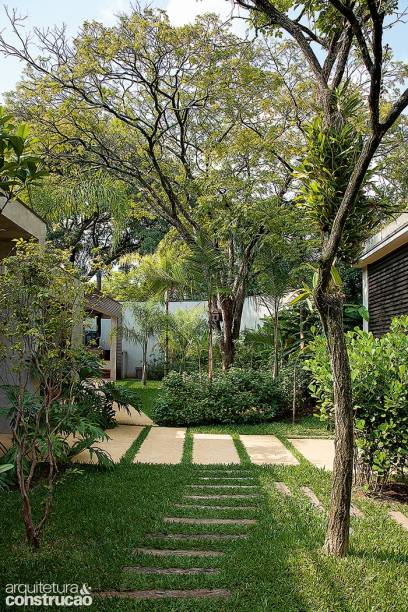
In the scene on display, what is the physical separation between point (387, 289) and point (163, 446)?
458cm

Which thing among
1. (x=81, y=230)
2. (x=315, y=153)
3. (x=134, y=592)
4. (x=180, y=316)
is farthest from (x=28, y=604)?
(x=81, y=230)

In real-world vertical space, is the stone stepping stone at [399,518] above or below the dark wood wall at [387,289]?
below

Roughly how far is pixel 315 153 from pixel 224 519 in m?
2.73

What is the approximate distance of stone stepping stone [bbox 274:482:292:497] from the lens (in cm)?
499

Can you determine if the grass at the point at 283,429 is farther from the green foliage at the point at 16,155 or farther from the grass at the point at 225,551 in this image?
the green foliage at the point at 16,155

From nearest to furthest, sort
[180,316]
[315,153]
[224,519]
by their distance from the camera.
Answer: [315,153] < [224,519] < [180,316]

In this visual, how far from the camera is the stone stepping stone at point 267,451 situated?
647 cm

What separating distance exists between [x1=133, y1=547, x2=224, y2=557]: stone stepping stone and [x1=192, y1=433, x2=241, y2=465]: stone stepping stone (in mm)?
2757

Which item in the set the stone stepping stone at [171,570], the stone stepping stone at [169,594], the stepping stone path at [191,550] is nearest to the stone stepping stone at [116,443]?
the stepping stone path at [191,550]

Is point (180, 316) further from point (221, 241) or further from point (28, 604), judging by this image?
point (28, 604)

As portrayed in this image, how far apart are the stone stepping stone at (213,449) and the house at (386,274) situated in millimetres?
3279

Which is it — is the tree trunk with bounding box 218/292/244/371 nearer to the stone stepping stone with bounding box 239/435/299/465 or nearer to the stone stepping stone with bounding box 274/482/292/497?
the stone stepping stone with bounding box 239/435/299/465

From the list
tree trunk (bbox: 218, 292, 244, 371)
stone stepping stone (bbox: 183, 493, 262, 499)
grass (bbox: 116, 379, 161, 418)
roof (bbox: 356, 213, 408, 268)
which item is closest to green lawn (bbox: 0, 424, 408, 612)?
stone stepping stone (bbox: 183, 493, 262, 499)

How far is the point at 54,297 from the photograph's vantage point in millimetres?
3689
